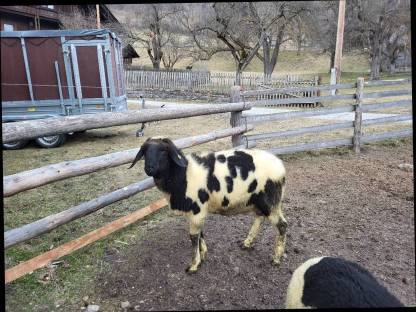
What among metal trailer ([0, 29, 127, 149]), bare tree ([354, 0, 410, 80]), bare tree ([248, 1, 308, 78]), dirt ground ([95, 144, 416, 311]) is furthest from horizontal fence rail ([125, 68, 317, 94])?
dirt ground ([95, 144, 416, 311])

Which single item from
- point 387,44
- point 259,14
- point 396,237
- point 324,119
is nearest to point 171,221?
point 396,237

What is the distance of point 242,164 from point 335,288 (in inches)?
61.1

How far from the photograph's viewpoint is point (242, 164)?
322 centimetres

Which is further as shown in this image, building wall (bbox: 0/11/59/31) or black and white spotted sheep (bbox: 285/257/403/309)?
building wall (bbox: 0/11/59/31)

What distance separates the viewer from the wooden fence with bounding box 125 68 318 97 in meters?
20.4

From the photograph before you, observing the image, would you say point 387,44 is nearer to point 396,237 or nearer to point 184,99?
point 184,99

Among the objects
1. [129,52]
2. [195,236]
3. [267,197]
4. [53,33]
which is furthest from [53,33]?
[129,52]

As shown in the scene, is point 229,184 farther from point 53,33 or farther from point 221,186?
point 53,33

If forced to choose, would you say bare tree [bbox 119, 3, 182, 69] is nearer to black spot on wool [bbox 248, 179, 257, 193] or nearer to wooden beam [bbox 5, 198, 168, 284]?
wooden beam [bbox 5, 198, 168, 284]

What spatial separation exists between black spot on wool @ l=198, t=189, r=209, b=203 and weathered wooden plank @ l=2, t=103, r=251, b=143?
1.33m

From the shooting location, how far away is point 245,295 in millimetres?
2883

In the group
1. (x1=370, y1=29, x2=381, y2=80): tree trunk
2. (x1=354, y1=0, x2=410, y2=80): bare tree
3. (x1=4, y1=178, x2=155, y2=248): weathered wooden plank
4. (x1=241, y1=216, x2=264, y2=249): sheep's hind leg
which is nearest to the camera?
(x1=4, y1=178, x2=155, y2=248): weathered wooden plank

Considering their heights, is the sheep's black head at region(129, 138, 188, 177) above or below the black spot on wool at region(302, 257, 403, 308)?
above

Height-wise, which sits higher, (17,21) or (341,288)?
(17,21)
